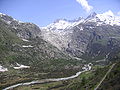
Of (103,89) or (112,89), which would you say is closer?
(112,89)

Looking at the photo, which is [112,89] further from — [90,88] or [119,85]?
[90,88]

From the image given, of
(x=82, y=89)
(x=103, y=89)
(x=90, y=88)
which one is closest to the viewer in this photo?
(x=103, y=89)

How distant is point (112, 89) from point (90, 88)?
37043 millimetres

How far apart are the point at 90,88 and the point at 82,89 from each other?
449 inches

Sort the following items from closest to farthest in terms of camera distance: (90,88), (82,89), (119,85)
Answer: (119,85)
(90,88)
(82,89)

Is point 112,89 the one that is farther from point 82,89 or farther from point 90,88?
point 82,89

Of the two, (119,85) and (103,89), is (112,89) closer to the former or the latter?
(119,85)

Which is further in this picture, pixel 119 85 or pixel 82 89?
pixel 82 89

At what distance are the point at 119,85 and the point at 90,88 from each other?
37.9 meters

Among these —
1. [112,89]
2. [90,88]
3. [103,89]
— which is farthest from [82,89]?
[112,89]

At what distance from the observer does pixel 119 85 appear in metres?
93.0

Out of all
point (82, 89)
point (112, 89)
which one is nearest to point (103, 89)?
point (112, 89)

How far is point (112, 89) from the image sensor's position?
93188mm

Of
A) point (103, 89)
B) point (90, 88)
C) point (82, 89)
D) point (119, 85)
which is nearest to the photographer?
point (119, 85)
